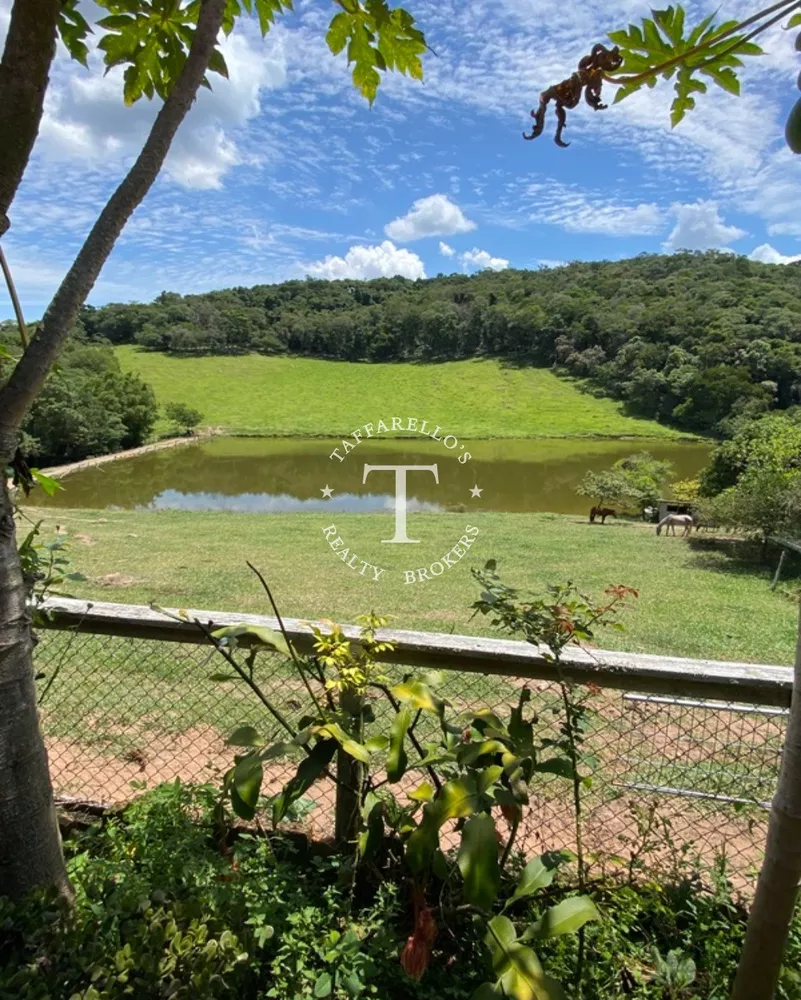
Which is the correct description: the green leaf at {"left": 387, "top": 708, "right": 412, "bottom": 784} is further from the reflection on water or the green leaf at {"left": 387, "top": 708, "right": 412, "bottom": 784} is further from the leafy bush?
the reflection on water

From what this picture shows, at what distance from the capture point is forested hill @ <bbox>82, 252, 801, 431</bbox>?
46.8 m

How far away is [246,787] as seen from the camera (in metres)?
1.27

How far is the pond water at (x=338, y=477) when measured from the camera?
2219 cm

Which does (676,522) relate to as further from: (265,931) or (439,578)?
(265,931)

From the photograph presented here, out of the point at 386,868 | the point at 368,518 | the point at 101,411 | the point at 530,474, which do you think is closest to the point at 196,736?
the point at 386,868

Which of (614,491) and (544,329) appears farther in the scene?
(544,329)

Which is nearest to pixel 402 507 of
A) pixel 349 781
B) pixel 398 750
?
pixel 349 781

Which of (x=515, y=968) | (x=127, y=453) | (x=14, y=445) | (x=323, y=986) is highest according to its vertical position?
(x=14, y=445)

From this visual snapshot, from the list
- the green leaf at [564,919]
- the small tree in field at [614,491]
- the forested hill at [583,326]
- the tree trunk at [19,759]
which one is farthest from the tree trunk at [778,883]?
the forested hill at [583,326]

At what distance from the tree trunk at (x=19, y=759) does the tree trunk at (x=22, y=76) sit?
60 cm

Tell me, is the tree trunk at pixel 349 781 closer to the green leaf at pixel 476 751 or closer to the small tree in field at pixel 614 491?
the green leaf at pixel 476 751

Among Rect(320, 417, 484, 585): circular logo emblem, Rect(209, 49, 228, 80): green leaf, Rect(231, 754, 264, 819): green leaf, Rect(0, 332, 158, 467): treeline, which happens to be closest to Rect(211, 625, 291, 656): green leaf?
Rect(231, 754, 264, 819): green leaf

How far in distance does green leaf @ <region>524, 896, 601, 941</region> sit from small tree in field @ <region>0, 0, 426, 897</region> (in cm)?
104

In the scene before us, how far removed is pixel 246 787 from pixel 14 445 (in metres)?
0.83
